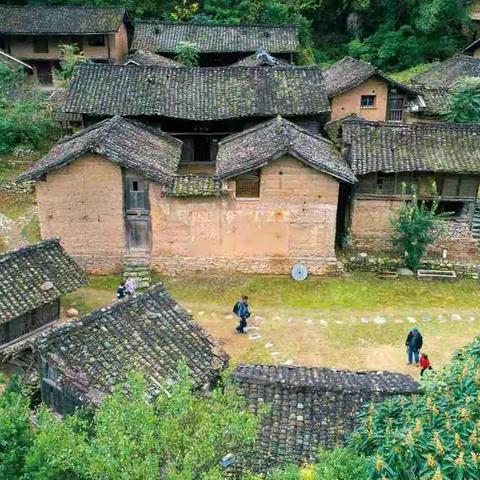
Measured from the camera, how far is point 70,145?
27.0m

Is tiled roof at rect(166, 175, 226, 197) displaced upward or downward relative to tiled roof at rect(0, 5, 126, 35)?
downward

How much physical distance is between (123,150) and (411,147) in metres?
12.5

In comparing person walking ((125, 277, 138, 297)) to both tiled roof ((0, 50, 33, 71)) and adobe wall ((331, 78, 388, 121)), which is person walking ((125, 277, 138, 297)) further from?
tiled roof ((0, 50, 33, 71))

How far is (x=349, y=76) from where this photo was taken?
121 feet

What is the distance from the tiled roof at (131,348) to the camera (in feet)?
49.9

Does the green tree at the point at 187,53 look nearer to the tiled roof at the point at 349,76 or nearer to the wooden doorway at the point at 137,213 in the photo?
the tiled roof at the point at 349,76

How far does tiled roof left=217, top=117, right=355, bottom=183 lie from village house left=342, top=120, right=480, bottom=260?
4.10 ft

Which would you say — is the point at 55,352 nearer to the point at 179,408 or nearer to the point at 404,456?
the point at 179,408

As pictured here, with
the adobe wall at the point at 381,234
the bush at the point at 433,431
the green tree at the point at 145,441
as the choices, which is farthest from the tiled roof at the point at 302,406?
the adobe wall at the point at 381,234

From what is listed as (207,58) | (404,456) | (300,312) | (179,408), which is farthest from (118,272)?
(207,58)

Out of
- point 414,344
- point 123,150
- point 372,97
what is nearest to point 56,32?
point 372,97

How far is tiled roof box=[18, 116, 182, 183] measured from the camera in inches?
978

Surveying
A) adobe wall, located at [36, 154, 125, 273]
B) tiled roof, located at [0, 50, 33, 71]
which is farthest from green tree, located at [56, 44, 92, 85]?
adobe wall, located at [36, 154, 125, 273]

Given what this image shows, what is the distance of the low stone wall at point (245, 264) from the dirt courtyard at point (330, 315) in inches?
16.3
